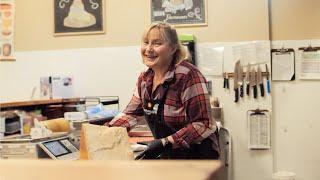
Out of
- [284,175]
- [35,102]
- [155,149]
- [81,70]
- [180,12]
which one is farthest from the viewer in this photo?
[81,70]

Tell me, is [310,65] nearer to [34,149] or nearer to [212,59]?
[212,59]

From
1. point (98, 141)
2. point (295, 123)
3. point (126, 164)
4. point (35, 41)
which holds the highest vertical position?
point (35, 41)

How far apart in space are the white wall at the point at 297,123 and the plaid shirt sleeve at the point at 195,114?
2.24 m

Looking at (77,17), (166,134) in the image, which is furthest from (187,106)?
(77,17)

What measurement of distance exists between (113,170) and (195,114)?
4.89 feet

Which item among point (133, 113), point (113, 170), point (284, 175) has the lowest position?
point (284, 175)

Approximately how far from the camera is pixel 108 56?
4094mm

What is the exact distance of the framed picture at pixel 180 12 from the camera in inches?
155

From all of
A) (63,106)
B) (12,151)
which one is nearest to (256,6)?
(63,106)

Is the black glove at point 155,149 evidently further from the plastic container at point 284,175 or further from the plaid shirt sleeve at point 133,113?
the plastic container at point 284,175

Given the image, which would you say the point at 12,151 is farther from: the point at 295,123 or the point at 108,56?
the point at 295,123

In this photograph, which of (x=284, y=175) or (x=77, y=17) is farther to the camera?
(x=77, y=17)

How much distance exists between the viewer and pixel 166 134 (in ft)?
6.14

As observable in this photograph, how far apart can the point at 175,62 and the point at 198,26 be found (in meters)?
2.07
